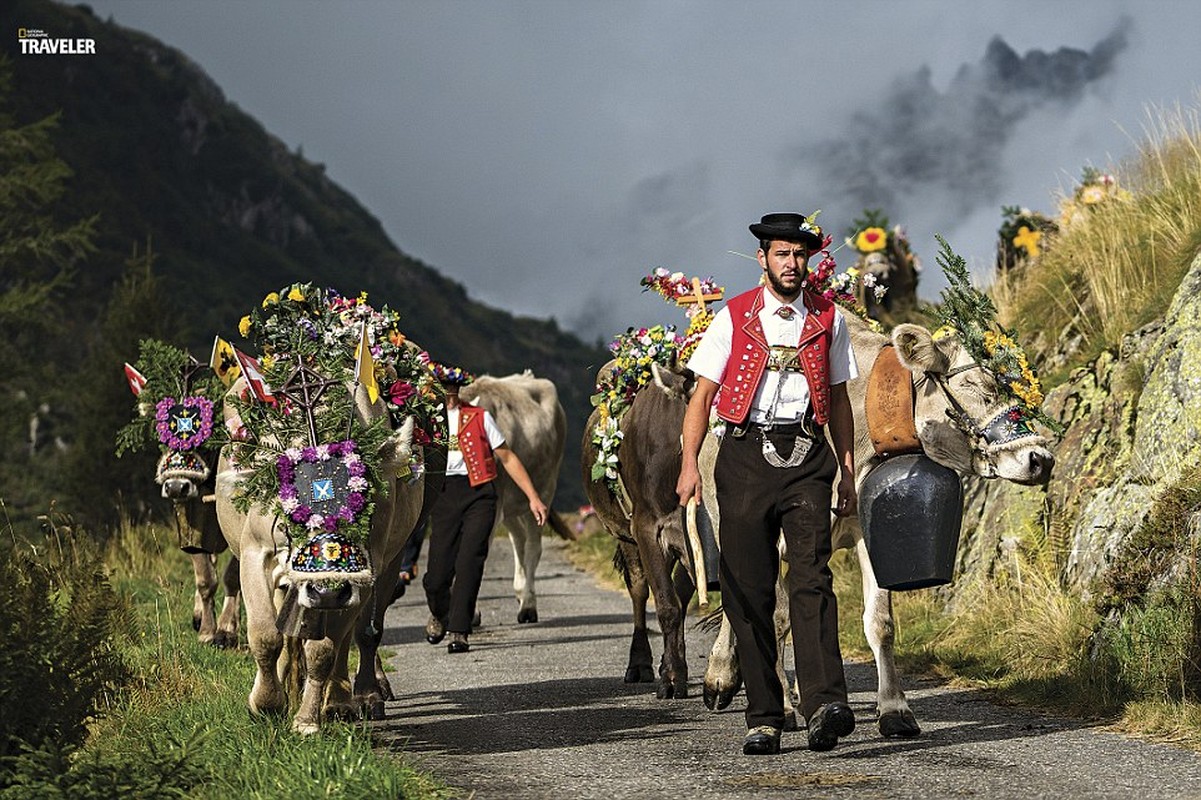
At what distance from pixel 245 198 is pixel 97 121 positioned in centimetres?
2390

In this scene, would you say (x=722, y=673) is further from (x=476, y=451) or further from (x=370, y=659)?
(x=476, y=451)

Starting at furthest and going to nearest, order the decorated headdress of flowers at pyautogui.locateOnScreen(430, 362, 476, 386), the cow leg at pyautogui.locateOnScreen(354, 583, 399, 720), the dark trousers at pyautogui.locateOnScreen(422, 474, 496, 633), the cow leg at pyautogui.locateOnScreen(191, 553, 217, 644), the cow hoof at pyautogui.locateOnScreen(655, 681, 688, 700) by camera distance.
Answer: the dark trousers at pyautogui.locateOnScreen(422, 474, 496, 633), the cow leg at pyautogui.locateOnScreen(191, 553, 217, 644), the decorated headdress of flowers at pyautogui.locateOnScreen(430, 362, 476, 386), the cow hoof at pyautogui.locateOnScreen(655, 681, 688, 700), the cow leg at pyautogui.locateOnScreen(354, 583, 399, 720)

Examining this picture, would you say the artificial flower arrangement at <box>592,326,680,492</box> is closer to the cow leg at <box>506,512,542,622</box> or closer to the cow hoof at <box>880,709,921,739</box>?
the cow hoof at <box>880,709,921,739</box>

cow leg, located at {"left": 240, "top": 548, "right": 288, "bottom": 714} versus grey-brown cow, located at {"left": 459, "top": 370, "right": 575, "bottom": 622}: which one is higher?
grey-brown cow, located at {"left": 459, "top": 370, "right": 575, "bottom": 622}

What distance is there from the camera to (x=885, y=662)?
8.37 m

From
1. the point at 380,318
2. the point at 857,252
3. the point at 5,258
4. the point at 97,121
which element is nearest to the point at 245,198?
the point at 97,121

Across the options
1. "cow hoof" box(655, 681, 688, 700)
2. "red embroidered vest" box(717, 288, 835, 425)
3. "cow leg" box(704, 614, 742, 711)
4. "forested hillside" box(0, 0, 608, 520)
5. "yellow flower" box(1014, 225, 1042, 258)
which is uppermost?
"forested hillside" box(0, 0, 608, 520)

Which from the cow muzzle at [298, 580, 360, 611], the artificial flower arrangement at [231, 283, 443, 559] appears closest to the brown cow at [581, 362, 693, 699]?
the artificial flower arrangement at [231, 283, 443, 559]

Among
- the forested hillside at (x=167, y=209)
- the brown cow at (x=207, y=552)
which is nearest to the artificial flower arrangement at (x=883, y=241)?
the brown cow at (x=207, y=552)

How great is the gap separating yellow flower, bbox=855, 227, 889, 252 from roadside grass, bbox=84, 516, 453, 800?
12.8 meters

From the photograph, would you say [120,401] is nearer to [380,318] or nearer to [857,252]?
[857,252]

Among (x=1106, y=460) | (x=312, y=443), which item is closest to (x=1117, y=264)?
(x=1106, y=460)

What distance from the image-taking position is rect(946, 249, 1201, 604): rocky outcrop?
1036cm

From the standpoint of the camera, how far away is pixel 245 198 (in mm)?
189500
